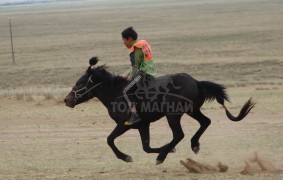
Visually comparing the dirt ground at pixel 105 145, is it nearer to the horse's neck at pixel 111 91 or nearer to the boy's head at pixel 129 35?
the horse's neck at pixel 111 91

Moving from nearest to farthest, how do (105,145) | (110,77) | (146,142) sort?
(146,142), (110,77), (105,145)

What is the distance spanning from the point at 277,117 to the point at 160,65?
1939cm

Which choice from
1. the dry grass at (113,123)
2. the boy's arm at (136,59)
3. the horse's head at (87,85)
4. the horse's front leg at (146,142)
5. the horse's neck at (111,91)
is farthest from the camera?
the dry grass at (113,123)

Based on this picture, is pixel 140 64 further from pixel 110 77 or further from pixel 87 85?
pixel 87 85

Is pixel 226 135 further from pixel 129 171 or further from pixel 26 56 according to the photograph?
pixel 26 56

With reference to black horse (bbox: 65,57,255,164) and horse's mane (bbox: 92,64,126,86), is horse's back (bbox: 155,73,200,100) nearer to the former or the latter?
black horse (bbox: 65,57,255,164)

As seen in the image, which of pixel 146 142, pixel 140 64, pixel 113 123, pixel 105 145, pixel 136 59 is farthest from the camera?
pixel 113 123

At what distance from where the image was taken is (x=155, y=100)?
978cm

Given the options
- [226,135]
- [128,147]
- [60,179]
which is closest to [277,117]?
[226,135]

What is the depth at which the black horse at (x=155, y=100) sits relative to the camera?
9719 mm

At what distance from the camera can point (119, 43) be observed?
53.1 metres

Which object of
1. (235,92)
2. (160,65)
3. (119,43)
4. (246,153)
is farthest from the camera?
(119,43)

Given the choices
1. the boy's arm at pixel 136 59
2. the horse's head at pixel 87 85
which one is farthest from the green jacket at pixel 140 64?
the horse's head at pixel 87 85

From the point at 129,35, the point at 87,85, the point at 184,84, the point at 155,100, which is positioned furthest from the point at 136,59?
the point at 87,85
